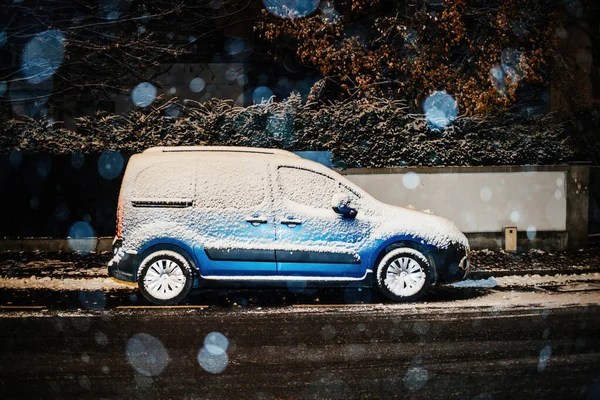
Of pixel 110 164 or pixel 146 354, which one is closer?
pixel 146 354

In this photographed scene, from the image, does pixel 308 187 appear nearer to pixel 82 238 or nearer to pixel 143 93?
pixel 82 238

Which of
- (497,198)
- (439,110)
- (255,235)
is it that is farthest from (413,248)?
(439,110)

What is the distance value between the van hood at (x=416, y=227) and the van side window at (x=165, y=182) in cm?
253

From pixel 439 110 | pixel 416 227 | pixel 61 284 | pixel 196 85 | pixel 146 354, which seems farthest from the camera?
pixel 196 85

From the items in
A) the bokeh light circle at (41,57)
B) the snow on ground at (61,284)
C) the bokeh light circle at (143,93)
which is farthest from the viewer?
the bokeh light circle at (143,93)

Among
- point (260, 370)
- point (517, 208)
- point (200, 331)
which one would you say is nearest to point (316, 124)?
point (517, 208)

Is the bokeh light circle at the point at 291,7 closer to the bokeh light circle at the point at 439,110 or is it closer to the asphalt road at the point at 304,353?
the bokeh light circle at the point at 439,110

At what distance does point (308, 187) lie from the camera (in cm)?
906

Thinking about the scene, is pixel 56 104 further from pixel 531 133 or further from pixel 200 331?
pixel 200 331

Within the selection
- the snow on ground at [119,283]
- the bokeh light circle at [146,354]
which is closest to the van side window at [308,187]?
the snow on ground at [119,283]

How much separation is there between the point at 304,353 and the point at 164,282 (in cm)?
302

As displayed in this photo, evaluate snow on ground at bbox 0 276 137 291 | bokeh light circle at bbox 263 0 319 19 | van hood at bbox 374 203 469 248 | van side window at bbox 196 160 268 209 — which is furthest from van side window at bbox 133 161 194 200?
bokeh light circle at bbox 263 0 319 19

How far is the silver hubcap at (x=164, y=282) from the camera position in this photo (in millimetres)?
8758

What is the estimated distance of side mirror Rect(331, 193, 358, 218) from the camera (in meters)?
8.80
